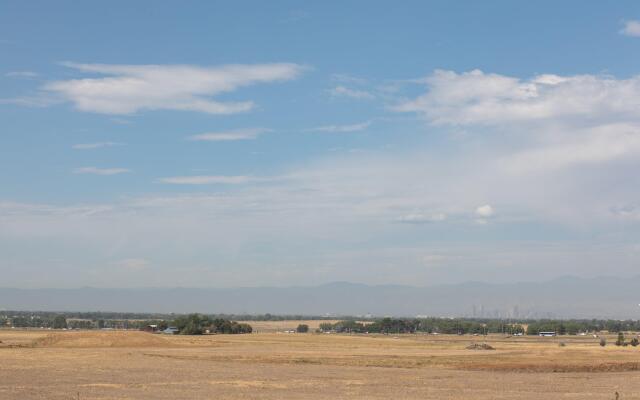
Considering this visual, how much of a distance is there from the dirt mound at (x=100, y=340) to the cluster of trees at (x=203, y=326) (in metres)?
60.5

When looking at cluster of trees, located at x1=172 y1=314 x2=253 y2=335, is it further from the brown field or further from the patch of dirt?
the patch of dirt

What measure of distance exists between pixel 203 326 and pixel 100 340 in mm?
74260

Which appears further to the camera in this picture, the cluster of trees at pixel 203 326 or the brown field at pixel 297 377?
the cluster of trees at pixel 203 326

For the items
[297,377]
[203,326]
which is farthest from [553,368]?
[203,326]

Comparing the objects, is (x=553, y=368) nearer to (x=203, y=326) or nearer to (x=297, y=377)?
(x=297, y=377)

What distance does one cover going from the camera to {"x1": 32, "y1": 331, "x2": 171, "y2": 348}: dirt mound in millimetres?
112125

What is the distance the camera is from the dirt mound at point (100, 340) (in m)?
112

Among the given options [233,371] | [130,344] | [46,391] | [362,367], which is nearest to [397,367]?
[362,367]

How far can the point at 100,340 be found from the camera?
11381 centimetres

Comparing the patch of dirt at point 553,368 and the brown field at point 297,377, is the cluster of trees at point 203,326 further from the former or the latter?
the patch of dirt at point 553,368

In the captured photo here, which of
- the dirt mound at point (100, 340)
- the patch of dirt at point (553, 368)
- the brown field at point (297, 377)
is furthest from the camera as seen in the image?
the dirt mound at point (100, 340)

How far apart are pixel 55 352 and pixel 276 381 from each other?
152 ft

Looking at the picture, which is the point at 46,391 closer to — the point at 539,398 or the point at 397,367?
the point at 539,398

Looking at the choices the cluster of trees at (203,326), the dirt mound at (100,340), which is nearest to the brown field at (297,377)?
the dirt mound at (100,340)
